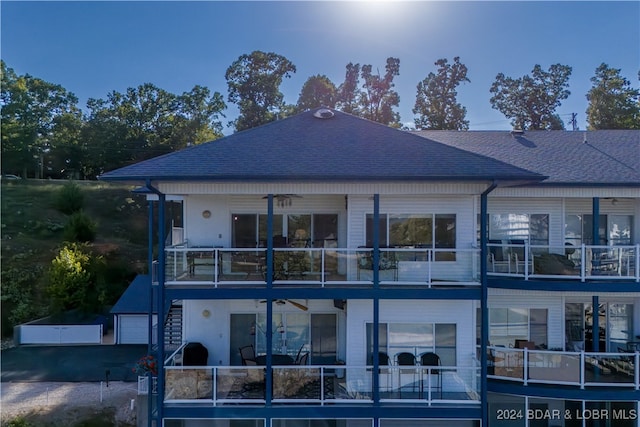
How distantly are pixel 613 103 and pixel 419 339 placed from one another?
107ft

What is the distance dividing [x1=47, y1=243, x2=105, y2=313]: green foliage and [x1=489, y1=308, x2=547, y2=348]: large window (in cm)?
2293

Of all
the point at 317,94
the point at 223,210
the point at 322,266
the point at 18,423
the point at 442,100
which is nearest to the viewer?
the point at 322,266

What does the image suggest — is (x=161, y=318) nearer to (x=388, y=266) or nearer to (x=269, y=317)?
(x=269, y=317)

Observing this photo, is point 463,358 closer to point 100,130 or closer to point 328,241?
point 328,241

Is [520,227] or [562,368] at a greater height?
[520,227]

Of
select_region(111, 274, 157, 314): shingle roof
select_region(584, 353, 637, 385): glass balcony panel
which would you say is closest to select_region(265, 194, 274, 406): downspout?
select_region(584, 353, 637, 385): glass balcony panel

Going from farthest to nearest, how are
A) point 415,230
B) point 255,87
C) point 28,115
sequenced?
1. point 28,115
2. point 255,87
3. point 415,230

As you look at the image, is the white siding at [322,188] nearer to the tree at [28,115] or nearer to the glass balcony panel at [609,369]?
the glass balcony panel at [609,369]

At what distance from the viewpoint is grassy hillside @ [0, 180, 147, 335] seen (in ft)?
96.9

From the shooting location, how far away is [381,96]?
46344 millimetres

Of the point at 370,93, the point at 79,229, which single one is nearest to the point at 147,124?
the point at 79,229

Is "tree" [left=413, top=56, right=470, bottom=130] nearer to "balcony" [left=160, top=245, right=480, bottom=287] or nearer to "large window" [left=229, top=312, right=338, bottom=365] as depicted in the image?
"balcony" [left=160, top=245, right=480, bottom=287]

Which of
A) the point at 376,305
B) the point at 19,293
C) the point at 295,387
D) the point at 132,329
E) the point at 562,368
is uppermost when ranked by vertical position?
the point at 376,305

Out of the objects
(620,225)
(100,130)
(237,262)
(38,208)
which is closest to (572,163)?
(620,225)
